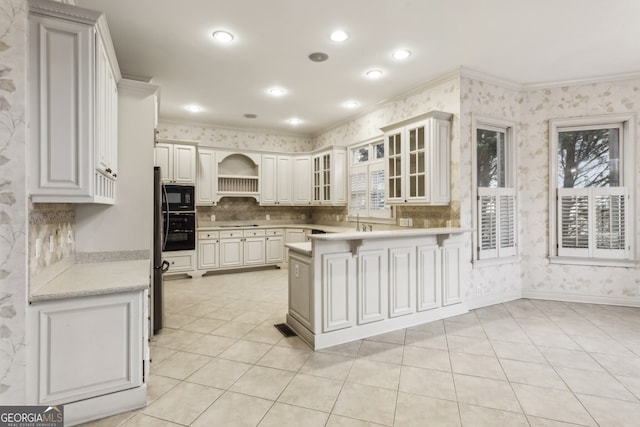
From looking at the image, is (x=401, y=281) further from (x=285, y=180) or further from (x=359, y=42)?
(x=285, y=180)

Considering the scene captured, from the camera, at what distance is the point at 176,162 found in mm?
5590

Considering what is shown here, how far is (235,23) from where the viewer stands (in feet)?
9.76

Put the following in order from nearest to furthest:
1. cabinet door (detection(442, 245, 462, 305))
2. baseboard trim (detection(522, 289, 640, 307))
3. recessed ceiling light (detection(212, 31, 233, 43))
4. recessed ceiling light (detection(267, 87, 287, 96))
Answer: recessed ceiling light (detection(212, 31, 233, 43))
cabinet door (detection(442, 245, 462, 305))
baseboard trim (detection(522, 289, 640, 307))
recessed ceiling light (detection(267, 87, 287, 96))

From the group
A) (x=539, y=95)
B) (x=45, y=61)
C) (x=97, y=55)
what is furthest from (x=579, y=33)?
(x=45, y=61)

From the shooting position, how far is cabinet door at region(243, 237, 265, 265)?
6336mm

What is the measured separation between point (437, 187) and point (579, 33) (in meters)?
2.02

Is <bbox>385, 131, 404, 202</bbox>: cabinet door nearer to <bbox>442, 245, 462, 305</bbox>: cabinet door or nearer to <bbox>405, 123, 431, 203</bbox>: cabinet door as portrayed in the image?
<bbox>405, 123, 431, 203</bbox>: cabinet door

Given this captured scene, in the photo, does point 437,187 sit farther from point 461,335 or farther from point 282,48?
point 282,48

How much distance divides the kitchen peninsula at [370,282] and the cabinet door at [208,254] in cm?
298

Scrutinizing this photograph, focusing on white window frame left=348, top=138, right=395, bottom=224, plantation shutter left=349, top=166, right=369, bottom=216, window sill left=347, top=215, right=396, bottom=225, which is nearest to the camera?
window sill left=347, top=215, right=396, bottom=225

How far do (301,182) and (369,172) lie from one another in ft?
6.33

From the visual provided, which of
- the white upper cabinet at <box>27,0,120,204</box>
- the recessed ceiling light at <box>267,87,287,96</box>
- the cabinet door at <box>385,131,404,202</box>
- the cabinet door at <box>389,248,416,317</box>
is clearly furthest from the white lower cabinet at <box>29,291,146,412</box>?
the recessed ceiling light at <box>267,87,287,96</box>

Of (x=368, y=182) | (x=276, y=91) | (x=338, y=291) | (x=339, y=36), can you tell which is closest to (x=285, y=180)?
(x=368, y=182)

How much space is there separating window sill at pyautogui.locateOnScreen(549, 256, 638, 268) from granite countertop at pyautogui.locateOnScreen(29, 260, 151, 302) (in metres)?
4.98
